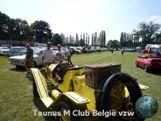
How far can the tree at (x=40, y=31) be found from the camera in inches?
3617

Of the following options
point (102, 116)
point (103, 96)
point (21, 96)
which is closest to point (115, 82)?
point (103, 96)

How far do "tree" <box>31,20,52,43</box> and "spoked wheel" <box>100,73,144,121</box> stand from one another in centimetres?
9087

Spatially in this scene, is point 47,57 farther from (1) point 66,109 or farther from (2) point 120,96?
(2) point 120,96

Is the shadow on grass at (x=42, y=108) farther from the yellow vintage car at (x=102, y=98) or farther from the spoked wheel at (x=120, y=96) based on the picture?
the spoked wheel at (x=120, y=96)

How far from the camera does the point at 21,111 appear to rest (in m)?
5.33

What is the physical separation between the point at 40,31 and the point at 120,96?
91153mm

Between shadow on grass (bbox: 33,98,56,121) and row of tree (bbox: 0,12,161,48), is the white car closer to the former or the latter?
shadow on grass (bbox: 33,98,56,121)

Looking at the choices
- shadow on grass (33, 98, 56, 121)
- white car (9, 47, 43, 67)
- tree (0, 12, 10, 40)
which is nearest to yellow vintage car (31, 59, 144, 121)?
shadow on grass (33, 98, 56, 121)

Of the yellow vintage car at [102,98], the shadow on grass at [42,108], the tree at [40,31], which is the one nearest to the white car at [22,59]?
the shadow on grass at [42,108]

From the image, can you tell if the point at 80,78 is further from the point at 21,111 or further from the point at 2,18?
the point at 2,18

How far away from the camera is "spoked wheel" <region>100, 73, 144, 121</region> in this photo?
335cm

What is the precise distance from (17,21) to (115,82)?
7826 centimetres

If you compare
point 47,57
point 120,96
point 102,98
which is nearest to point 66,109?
point 102,98

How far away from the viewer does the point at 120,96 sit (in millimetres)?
3781
